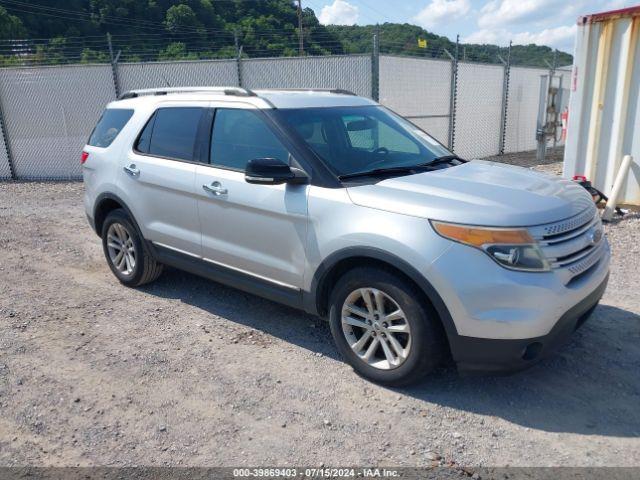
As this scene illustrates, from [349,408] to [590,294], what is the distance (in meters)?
1.60

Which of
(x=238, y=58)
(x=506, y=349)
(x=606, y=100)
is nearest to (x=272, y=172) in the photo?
(x=506, y=349)

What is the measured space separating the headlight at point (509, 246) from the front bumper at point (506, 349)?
375 mm

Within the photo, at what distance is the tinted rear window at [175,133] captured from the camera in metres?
4.63

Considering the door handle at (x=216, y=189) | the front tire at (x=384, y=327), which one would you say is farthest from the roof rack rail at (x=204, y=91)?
the front tire at (x=384, y=327)

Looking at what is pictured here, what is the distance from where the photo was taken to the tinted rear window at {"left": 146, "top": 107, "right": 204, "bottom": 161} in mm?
4629

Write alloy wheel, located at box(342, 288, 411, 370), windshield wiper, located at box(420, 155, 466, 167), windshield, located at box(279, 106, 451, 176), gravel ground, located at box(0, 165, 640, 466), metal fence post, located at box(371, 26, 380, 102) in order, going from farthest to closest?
1. metal fence post, located at box(371, 26, 380, 102)
2. windshield wiper, located at box(420, 155, 466, 167)
3. windshield, located at box(279, 106, 451, 176)
4. alloy wheel, located at box(342, 288, 411, 370)
5. gravel ground, located at box(0, 165, 640, 466)

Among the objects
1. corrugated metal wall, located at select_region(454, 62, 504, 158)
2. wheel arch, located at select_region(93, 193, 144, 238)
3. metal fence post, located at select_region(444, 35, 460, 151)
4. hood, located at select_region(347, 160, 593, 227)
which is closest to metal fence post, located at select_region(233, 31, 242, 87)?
metal fence post, located at select_region(444, 35, 460, 151)

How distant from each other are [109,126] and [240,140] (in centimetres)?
199

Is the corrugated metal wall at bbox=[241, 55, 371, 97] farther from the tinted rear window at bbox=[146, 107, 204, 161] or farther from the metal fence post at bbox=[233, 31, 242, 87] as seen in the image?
the tinted rear window at bbox=[146, 107, 204, 161]

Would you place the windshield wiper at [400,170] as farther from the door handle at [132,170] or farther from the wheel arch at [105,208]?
the wheel arch at [105,208]

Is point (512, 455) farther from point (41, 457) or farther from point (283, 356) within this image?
point (41, 457)

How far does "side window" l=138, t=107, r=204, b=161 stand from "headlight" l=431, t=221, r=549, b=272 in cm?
249

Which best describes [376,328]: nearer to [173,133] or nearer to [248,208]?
[248,208]

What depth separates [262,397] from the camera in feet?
11.6
